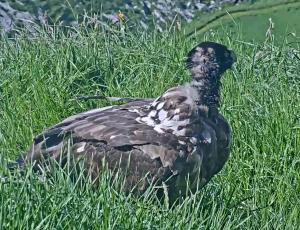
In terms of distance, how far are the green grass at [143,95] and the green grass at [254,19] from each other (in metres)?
0.35

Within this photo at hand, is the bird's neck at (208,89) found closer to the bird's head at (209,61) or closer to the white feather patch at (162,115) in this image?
the bird's head at (209,61)

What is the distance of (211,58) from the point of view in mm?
4750

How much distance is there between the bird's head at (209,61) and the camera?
473 cm

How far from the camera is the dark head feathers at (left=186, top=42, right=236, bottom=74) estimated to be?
187 inches

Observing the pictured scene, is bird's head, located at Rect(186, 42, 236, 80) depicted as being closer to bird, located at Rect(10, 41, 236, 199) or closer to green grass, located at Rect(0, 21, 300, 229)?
bird, located at Rect(10, 41, 236, 199)

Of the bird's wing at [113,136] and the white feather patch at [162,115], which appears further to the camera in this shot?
the white feather patch at [162,115]

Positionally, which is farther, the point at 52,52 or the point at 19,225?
the point at 52,52

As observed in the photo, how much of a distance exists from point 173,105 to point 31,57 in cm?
156

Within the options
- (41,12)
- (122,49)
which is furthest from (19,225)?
(41,12)

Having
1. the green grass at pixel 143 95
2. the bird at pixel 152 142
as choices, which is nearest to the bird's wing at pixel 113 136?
the bird at pixel 152 142

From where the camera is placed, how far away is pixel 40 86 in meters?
5.60

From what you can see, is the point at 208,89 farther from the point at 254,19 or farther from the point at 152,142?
the point at 254,19

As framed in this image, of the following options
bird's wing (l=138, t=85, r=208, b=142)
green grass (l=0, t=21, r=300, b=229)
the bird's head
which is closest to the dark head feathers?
the bird's head

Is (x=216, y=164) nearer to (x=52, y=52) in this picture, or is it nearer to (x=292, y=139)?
(x=292, y=139)
